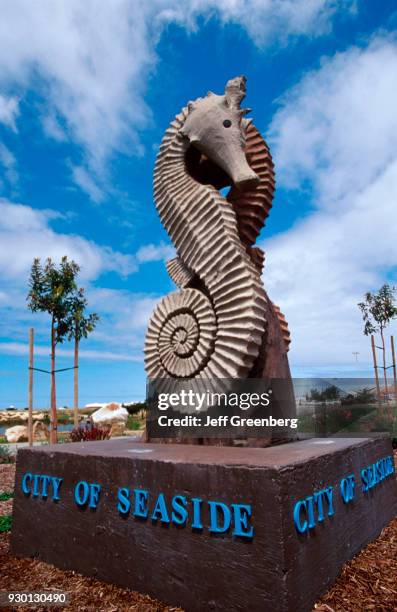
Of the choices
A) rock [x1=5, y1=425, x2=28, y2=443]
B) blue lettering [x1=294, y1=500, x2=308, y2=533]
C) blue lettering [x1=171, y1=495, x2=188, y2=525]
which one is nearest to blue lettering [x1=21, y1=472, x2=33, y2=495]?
blue lettering [x1=171, y1=495, x2=188, y2=525]

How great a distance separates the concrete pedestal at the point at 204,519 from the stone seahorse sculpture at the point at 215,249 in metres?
0.94

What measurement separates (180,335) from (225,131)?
222 centimetres

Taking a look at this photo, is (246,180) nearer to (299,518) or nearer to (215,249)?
(215,249)

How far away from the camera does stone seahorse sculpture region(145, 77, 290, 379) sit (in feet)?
14.6

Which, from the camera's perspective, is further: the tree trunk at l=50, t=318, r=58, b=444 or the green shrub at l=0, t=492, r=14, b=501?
the tree trunk at l=50, t=318, r=58, b=444

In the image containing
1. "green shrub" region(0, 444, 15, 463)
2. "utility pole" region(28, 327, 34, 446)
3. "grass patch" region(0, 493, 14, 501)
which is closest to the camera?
"grass patch" region(0, 493, 14, 501)

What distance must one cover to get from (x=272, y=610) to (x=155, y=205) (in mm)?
4097

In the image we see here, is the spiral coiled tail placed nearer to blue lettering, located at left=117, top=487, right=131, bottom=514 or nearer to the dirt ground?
blue lettering, located at left=117, top=487, right=131, bottom=514

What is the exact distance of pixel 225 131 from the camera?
5039mm

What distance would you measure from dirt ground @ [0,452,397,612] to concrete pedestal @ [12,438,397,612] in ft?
0.24

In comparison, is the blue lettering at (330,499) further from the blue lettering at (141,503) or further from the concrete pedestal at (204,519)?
the blue lettering at (141,503)

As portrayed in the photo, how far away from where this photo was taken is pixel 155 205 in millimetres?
5438

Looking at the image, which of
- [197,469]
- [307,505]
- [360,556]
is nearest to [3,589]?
[197,469]

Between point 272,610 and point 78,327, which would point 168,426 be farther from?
point 78,327
